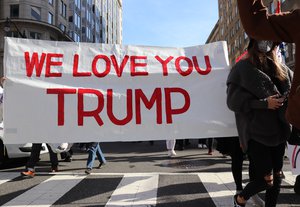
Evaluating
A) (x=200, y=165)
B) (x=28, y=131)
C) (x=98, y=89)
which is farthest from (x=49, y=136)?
(x=200, y=165)

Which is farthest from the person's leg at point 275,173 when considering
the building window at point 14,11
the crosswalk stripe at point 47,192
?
the building window at point 14,11

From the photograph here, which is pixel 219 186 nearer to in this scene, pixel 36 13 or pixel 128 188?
pixel 128 188

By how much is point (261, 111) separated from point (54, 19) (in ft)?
166

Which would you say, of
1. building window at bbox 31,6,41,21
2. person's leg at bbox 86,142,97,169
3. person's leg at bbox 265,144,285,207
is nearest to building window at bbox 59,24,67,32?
building window at bbox 31,6,41,21

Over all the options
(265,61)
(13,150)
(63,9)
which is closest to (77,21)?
(63,9)

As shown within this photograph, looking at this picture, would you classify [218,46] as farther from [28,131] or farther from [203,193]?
[28,131]

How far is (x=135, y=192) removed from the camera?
5.50 meters

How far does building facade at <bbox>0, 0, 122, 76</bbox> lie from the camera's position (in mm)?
46469

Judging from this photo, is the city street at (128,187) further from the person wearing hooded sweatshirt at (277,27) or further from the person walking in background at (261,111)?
the person wearing hooded sweatshirt at (277,27)

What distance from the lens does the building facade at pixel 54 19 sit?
4647 centimetres

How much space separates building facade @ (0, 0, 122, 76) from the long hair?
29455mm

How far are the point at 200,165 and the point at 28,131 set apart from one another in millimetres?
4555

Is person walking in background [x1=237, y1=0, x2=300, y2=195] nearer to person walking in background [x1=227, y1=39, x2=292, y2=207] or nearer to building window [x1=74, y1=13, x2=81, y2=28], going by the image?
person walking in background [x1=227, y1=39, x2=292, y2=207]

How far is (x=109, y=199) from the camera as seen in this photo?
16.7 feet
